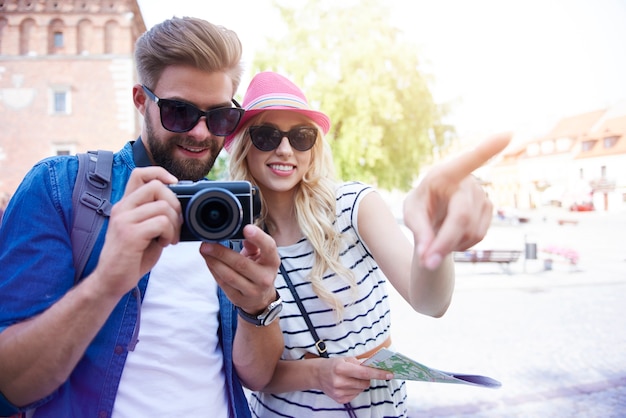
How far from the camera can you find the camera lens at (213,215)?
1275 mm

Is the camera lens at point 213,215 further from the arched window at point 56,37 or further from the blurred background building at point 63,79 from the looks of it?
the arched window at point 56,37

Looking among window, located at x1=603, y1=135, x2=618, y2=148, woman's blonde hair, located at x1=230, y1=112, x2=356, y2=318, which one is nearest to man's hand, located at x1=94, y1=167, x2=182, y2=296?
woman's blonde hair, located at x1=230, y1=112, x2=356, y2=318

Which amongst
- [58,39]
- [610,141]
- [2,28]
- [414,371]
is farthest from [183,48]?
[610,141]

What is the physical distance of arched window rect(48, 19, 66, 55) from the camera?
24.5m

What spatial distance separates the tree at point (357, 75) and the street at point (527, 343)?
6131 millimetres

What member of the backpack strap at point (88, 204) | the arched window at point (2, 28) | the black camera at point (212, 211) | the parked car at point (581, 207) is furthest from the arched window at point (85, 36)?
the parked car at point (581, 207)

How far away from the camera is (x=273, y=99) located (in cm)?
214

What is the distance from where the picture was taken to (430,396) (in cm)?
505

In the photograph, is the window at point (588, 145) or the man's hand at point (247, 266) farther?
the window at point (588, 145)

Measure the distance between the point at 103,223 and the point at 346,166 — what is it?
15.3 metres

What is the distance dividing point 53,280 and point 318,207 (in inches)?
45.2

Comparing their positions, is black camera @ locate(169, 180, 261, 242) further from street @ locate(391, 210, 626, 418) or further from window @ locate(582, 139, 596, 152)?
window @ locate(582, 139, 596, 152)

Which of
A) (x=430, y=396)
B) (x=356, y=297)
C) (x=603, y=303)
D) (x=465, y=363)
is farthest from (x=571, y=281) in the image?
(x=356, y=297)

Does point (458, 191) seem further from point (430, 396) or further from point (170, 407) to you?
point (430, 396)
